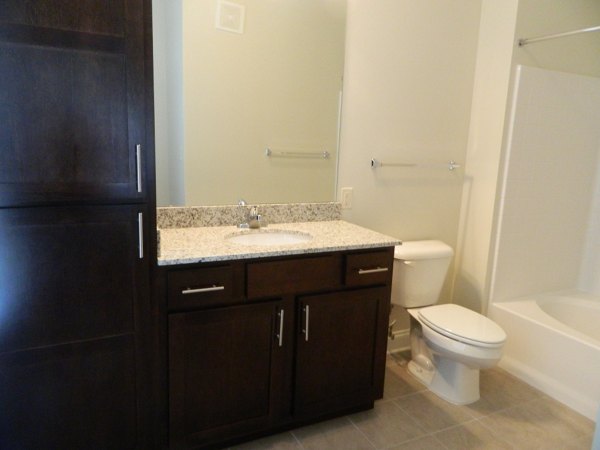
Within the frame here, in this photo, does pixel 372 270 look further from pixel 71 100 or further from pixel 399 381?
pixel 71 100

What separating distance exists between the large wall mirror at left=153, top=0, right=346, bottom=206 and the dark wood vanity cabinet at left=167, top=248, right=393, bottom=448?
1.81 feet

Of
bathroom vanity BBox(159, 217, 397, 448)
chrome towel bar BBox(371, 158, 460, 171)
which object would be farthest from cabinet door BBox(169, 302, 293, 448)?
chrome towel bar BBox(371, 158, 460, 171)

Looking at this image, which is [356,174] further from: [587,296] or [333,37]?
[587,296]

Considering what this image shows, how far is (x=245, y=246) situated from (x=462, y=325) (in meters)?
1.20

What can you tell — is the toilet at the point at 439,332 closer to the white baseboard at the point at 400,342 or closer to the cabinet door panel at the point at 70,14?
the white baseboard at the point at 400,342

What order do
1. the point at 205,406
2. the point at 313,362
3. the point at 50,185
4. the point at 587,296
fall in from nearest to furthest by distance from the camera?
1. the point at 50,185
2. the point at 205,406
3. the point at 313,362
4. the point at 587,296

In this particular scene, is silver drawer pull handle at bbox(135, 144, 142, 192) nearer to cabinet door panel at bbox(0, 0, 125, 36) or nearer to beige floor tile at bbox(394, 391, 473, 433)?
cabinet door panel at bbox(0, 0, 125, 36)

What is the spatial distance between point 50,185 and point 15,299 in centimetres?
36

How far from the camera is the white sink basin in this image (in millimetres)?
1988

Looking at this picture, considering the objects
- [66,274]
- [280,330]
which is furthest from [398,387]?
[66,274]

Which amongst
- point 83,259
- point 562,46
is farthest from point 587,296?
point 83,259

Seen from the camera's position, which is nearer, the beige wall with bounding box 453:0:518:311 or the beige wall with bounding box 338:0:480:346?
the beige wall with bounding box 338:0:480:346

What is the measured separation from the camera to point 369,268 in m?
1.88

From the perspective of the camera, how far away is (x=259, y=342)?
1.71 m
